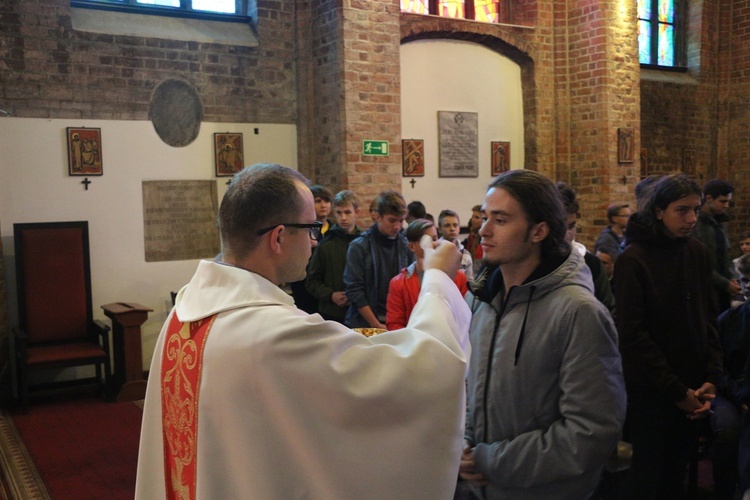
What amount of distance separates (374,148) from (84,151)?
290 centimetres

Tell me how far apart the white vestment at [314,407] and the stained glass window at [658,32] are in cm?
1136

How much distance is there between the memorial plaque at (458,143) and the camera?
9.13 meters

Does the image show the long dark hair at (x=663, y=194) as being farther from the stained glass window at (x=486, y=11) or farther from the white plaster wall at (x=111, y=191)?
the stained glass window at (x=486, y=11)

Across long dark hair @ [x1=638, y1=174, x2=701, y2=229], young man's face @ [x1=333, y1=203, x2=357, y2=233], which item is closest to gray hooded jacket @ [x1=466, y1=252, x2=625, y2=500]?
long dark hair @ [x1=638, y1=174, x2=701, y2=229]

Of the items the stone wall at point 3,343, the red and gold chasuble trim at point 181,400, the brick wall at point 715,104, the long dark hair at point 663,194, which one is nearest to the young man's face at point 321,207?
the long dark hair at point 663,194

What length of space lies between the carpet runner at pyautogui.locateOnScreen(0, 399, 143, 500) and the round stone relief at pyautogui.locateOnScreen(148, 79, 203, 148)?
2.73 m

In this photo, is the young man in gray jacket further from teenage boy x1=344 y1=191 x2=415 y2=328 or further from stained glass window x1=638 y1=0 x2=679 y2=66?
stained glass window x1=638 y1=0 x2=679 y2=66

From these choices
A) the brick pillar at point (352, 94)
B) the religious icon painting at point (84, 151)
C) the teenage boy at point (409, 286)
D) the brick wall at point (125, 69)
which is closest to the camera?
the teenage boy at point (409, 286)

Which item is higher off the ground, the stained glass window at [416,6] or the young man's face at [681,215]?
the stained glass window at [416,6]

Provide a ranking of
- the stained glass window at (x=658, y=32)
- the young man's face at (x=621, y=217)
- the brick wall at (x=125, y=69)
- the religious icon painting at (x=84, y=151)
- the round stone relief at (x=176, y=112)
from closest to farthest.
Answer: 1. the young man's face at (x=621, y=217)
2. the brick wall at (x=125, y=69)
3. the religious icon painting at (x=84, y=151)
4. the round stone relief at (x=176, y=112)
5. the stained glass window at (x=658, y=32)

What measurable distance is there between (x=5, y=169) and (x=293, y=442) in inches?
235

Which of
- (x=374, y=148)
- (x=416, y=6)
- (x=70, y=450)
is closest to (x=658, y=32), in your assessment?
(x=416, y=6)

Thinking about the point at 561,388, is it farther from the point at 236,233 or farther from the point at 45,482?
the point at 45,482

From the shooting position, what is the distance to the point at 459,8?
9.37m
